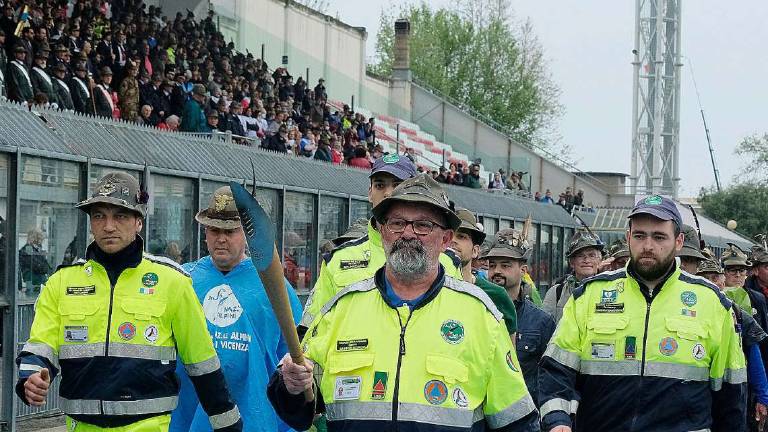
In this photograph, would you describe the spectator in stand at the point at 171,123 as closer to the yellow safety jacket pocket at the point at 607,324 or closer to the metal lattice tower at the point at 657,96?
the yellow safety jacket pocket at the point at 607,324

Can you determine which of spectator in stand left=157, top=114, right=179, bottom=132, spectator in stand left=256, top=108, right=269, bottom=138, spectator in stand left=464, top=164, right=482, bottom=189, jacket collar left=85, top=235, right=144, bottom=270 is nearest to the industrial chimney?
spectator in stand left=464, top=164, right=482, bottom=189

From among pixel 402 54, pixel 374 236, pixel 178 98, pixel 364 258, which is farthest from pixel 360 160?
pixel 402 54

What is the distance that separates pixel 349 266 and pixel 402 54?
49.3 meters

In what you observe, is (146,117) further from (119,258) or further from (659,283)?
(659,283)

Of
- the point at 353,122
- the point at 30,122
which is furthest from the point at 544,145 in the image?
the point at 30,122

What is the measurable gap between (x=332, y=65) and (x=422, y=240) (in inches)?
1633

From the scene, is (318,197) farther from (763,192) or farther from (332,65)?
(763,192)

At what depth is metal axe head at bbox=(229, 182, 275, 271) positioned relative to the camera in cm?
494

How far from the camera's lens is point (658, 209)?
25.8 feet

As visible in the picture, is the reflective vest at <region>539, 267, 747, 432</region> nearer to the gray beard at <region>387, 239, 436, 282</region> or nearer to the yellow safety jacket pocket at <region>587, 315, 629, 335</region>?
the yellow safety jacket pocket at <region>587, 315, 629, 335</region>

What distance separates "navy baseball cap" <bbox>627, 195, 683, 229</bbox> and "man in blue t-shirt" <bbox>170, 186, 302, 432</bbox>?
1.94 meters

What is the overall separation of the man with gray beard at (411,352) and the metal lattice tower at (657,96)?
38.7 metres

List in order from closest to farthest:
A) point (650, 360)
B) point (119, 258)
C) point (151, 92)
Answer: point (119, 258) → point (650, 360) → point (151, 92)

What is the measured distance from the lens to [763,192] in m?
75.6
